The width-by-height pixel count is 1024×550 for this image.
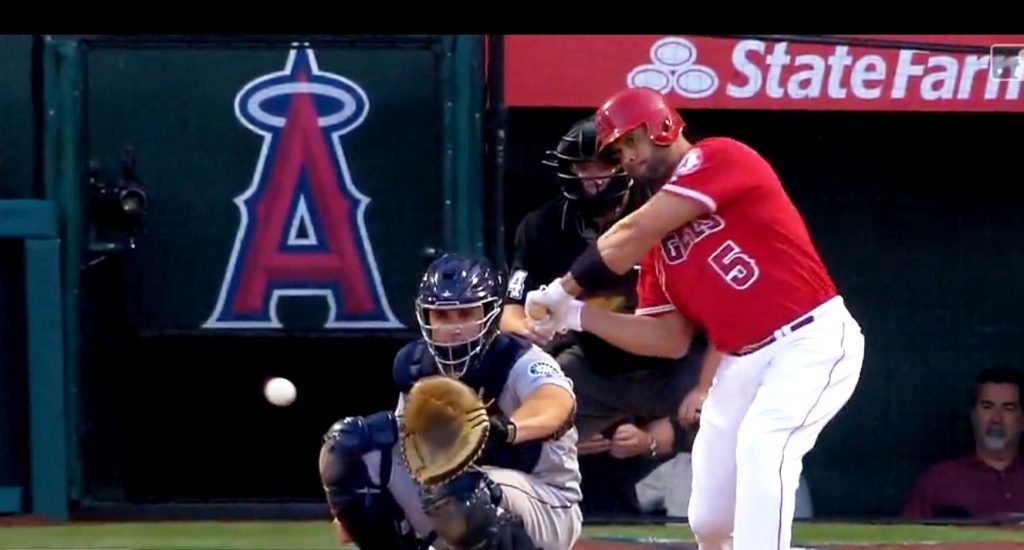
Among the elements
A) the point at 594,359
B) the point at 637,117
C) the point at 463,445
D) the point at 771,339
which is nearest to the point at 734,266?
the point at 771,339

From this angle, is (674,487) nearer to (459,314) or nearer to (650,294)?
(650,294)

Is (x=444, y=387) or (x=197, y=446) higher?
(x=444, y=387)

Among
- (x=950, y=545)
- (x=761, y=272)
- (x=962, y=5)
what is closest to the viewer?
(x=962, y=5)

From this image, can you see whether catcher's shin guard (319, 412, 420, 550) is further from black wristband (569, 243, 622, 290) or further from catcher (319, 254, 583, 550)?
black wristband (569, 243, 622, 290)

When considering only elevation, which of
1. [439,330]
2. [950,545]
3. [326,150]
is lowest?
[950,545]

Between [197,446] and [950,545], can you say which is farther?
[197,446]

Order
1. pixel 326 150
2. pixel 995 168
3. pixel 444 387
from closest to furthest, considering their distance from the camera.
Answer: pixel 444 387 → pixel 326 150 → pixel 995 168

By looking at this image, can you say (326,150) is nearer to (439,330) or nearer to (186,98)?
(186,98)

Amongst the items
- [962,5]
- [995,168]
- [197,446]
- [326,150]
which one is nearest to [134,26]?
[962,5]
